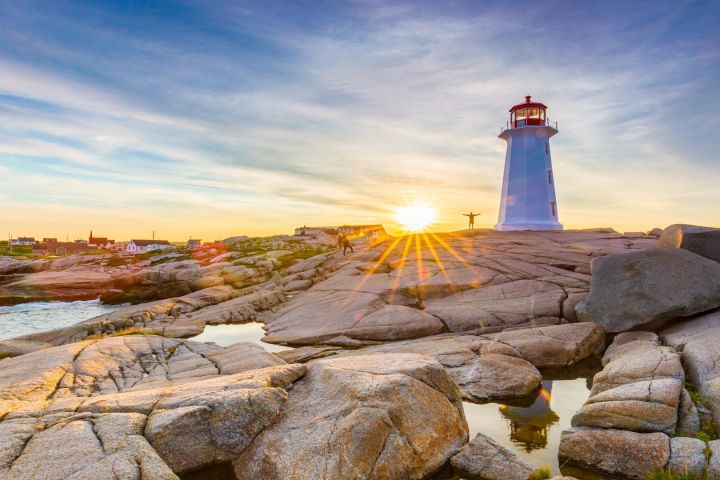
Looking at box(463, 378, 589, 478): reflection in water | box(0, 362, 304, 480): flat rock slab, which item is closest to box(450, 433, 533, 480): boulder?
box(463, 378, 589, 478): reflection in water

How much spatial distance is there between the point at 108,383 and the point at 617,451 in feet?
42.8

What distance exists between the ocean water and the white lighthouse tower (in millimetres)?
40485

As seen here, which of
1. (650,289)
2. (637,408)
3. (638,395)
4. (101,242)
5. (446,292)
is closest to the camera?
(637,408)

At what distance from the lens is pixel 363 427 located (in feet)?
26.4

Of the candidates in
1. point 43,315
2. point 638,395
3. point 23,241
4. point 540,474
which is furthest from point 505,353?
point 23,241

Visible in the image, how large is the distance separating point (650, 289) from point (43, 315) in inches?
1837

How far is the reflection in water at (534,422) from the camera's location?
31.5 feet

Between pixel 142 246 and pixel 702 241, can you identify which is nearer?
pixel 702 241

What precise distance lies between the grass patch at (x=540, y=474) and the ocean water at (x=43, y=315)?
34.4 meters

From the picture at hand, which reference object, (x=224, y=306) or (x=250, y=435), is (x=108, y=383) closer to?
(x=250, y=435)

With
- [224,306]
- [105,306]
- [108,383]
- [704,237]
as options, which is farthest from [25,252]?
[704,237]

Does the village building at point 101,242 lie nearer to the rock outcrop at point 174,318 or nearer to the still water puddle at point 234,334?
the rock outcrop at point 174,318

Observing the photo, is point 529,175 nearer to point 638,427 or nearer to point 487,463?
point 638,427

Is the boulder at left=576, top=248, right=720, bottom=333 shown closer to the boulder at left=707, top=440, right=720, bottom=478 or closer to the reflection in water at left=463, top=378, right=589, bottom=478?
the reflection in water at left=463, top=378, right=589, bottom=478
